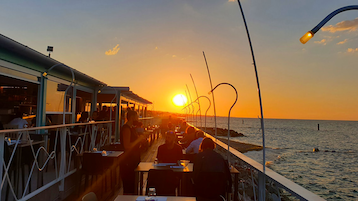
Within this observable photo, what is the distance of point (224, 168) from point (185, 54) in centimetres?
1052

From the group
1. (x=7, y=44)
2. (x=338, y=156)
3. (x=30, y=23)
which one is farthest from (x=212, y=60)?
(x=338, y=156)

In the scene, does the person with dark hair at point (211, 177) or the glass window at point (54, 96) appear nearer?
the person with dark hair at point (211, 177)

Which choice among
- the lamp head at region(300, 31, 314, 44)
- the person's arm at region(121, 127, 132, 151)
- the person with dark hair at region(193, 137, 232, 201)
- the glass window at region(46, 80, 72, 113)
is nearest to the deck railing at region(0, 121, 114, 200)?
the person's arm at region(121, 127, 132, 151)

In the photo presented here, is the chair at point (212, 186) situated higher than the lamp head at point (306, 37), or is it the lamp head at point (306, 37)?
the lamp head at point (306, 37)

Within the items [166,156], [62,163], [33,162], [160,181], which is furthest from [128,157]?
[33,162]

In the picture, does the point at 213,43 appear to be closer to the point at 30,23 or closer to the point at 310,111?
the point at 30,23

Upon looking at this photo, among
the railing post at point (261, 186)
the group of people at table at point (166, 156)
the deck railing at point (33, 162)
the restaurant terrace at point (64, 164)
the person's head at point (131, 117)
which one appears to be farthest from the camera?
the person's head at point (131, 117)

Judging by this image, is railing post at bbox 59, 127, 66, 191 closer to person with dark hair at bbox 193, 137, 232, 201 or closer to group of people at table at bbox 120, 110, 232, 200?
group of people at table at bbox 120, 110, 232, 200

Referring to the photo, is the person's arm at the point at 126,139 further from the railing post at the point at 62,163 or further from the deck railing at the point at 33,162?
the railing post at the point at 62,163

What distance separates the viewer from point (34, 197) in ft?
11.5

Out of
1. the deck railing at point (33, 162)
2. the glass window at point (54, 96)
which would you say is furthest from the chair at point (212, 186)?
the glass window at point (54, 96)

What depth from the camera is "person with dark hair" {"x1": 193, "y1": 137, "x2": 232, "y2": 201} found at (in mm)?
3234

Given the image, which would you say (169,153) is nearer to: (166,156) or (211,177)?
(166,156)

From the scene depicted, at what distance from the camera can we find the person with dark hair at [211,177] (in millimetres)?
3234
